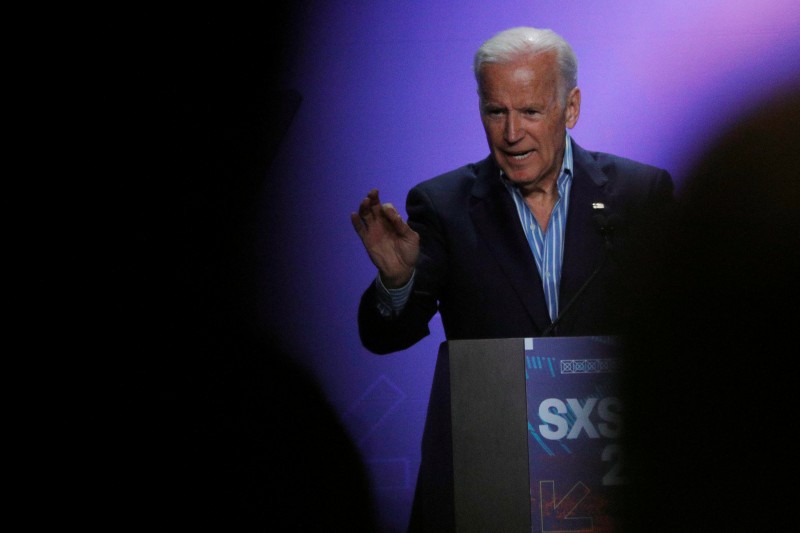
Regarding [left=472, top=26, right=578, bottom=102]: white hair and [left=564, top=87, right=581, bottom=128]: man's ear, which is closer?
[left=472, top=26, right=578, bottom=102]: white hair

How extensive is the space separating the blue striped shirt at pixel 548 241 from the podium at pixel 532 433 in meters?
0.54

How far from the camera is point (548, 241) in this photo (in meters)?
2.06

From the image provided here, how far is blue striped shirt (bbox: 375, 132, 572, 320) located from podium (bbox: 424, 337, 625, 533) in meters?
0.54

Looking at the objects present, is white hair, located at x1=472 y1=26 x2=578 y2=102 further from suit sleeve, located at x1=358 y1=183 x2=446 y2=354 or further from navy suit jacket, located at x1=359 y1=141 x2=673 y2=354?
suit sleeve, located at x1=358 y1=183 x2=446 y2=354

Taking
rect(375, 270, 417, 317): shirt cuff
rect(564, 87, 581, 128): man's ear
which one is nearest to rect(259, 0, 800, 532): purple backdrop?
rect(564, 87, 581, 128): man's ear

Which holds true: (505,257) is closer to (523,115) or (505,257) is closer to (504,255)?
(504,255)

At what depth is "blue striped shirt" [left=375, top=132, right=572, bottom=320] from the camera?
179 cm

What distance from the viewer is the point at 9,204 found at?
10.2 ft

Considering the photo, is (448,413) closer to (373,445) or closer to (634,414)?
(634,414)

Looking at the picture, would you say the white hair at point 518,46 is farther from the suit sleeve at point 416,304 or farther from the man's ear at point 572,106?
the suit sleeve at point 416,304

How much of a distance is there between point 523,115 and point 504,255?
381 mm

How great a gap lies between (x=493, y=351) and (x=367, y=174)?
5.89 feet

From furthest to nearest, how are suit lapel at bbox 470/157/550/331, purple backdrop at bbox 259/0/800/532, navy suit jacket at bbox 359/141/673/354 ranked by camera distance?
purple backdrop at bbox 259/0/800/532 → suit lapel at bbox 470/157/550/331 → navy suit jacket at bbox 359/141/673/354

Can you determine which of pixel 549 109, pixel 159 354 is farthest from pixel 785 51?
pixel 159 354
